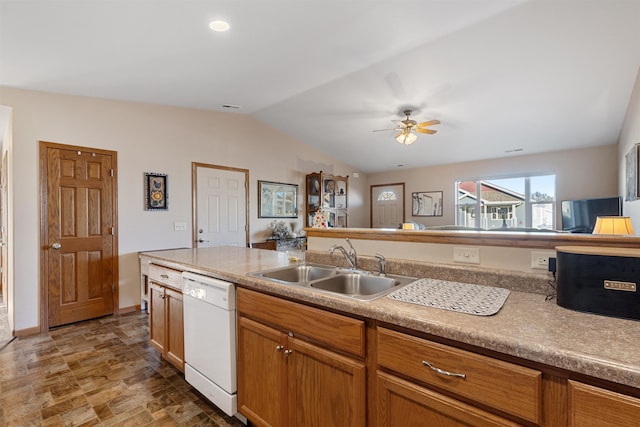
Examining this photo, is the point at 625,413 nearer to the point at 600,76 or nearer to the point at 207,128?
the point at 600,76

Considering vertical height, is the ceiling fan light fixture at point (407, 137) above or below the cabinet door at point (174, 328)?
above

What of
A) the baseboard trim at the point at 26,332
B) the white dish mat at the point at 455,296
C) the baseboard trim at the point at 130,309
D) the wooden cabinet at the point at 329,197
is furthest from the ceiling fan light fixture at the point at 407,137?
the baseboard trim at the point at 26,332

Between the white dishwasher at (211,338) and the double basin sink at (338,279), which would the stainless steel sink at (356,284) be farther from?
the white dishwasher at (211,338)

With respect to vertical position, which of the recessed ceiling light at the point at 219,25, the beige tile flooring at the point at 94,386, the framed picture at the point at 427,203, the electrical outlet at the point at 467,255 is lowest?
the beige tile flooring at the point at 94,386

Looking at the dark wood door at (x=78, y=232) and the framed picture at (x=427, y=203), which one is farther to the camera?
the framed picture at (x=427, y=203)

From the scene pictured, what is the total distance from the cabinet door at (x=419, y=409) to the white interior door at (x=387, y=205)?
654 cm

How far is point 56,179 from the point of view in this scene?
10.7 feet

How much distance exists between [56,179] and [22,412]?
92.0 inches

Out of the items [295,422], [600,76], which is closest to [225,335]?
[295,422]

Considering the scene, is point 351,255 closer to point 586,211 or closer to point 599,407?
point 599,407

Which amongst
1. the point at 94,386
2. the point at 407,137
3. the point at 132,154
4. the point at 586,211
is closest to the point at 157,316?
the point at 94,386

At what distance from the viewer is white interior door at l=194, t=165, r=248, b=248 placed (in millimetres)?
4434

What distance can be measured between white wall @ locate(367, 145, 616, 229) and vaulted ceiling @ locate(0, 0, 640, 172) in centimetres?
52

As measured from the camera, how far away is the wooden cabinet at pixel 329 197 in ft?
20.2
